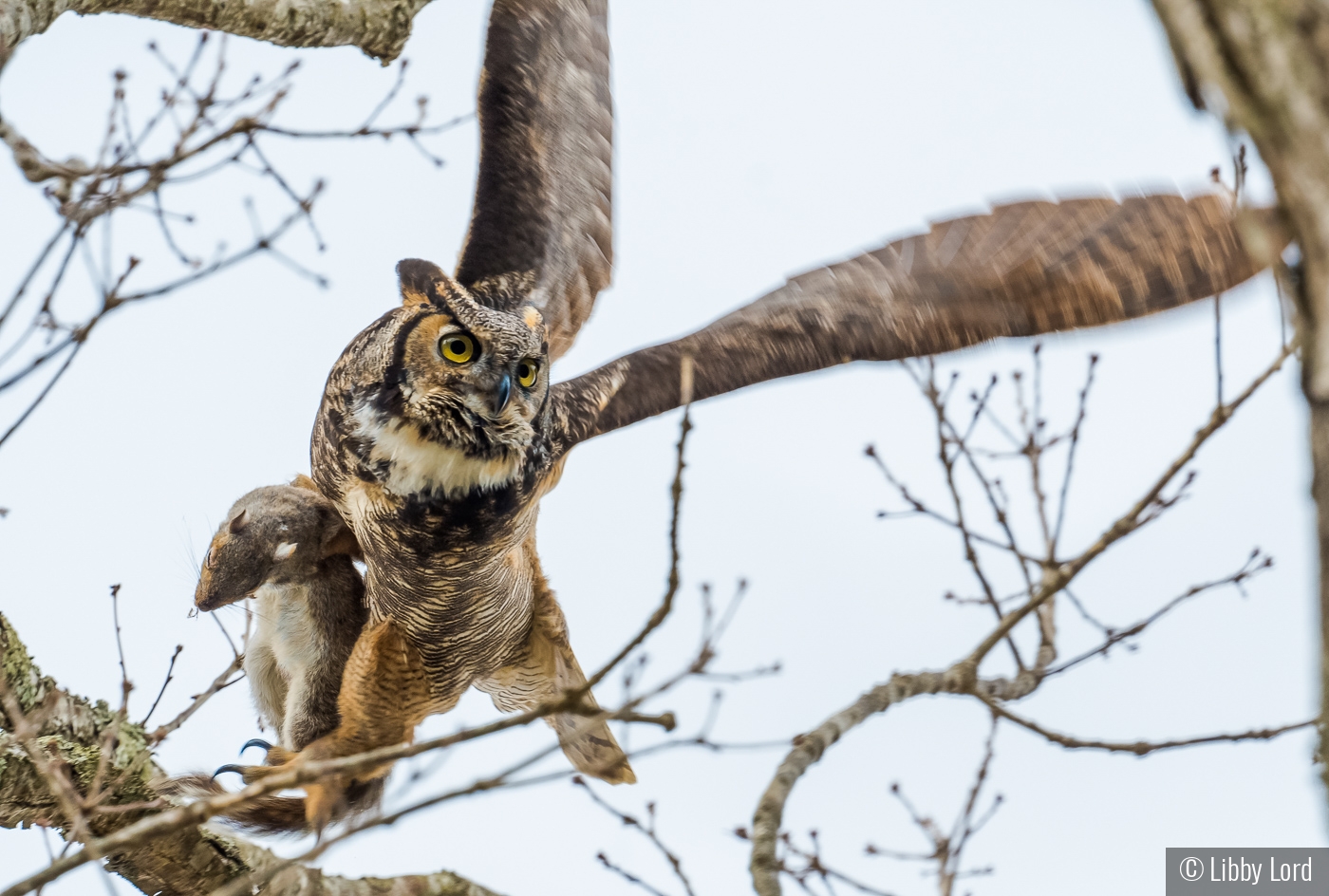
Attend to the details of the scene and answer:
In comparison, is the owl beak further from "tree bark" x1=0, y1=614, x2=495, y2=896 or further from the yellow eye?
"tree bark" x1=0, y1=614, x2=495, y2=896

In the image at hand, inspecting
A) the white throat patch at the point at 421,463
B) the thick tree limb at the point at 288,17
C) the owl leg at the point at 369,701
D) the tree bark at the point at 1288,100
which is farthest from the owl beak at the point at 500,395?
the tree bark at the point at 1288,100

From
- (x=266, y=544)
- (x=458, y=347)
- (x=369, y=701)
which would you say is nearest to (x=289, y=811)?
(x=369, y=701)

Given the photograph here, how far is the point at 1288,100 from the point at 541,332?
213 centimetres

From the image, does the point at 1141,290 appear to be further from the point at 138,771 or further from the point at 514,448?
the point at 138,771

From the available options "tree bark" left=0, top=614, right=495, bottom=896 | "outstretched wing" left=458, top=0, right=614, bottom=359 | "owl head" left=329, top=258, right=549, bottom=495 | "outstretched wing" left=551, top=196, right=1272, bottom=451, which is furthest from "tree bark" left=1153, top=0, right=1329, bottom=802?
"outstretched wing" left=458, top=0, right=614, bottom=359

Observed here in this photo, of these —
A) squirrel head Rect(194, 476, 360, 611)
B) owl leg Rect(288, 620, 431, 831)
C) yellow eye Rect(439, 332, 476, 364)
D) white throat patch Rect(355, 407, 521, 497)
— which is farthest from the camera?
owl leg Rect(288, 620, 431, 831)

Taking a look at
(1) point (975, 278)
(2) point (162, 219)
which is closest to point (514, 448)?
(2) point (162, 219)

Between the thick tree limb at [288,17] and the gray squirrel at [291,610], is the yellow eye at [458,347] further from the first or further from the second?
the thick tree limb at [288,17]

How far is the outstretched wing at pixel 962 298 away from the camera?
118 inches

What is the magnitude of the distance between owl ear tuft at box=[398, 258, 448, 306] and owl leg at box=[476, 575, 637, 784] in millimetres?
1292

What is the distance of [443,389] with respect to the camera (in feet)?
8.69

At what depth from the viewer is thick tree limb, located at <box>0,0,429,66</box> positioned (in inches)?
121

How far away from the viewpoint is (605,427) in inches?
122

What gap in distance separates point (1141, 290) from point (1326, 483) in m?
2.31
